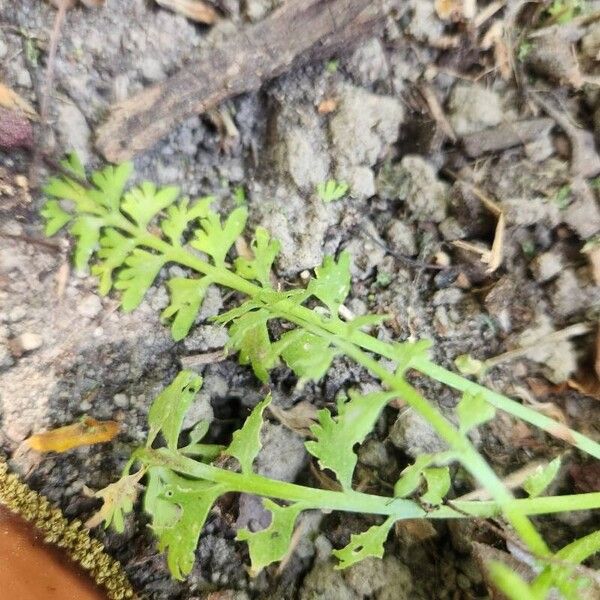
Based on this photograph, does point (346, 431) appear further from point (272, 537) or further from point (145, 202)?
point (145, 202)

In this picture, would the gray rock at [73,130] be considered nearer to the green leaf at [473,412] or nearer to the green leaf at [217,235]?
the green leaf at [217,235]

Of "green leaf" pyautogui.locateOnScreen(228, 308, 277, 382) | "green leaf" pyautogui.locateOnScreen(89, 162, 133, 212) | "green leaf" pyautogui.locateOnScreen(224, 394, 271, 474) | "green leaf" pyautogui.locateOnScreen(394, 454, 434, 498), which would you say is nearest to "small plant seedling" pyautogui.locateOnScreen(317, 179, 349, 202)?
"green leaf" pyautogui.locateOnScreen(228, 308, 277, 382)

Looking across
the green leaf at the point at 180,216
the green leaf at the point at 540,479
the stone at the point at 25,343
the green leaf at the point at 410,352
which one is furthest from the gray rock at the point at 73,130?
the green leaf at the point at 540,479

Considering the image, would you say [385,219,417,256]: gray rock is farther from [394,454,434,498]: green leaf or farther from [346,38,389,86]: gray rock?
[394,454,434,498]: green leaf

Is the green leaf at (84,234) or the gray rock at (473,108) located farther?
the gray rock at (473,108)

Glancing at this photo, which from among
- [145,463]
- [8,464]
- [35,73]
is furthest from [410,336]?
[35,73]
